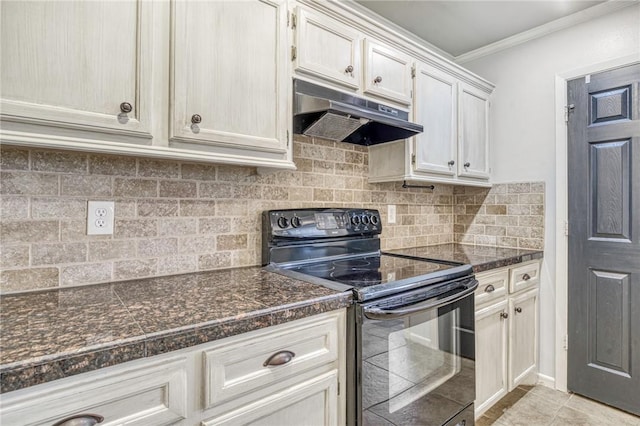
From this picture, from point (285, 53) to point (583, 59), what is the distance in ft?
6.59

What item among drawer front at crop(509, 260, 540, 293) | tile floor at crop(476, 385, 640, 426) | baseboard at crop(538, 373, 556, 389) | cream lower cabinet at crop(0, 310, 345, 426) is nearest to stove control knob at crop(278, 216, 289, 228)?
cream lower cabinet at crop(0, 310, 345, 426)

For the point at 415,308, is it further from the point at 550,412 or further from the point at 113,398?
the point at 550,412

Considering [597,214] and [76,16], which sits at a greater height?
[76,16]

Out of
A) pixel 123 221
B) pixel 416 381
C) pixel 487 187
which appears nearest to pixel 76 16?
pixel 123 221

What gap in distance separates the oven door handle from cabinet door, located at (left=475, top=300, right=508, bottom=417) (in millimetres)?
391

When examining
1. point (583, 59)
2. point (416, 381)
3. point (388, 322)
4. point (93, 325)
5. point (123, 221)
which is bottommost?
point (416, 381)

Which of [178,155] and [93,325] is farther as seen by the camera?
[178,155]

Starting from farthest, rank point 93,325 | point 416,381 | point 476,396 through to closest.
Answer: point 476,396, point 416,381, point 93,325

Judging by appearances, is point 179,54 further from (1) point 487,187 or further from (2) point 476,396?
(1) point 487,187

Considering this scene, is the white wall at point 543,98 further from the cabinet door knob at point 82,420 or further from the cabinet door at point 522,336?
the cabinet door knob at point 82,420

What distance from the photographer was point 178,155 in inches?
46.1

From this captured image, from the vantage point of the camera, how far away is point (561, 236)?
2281 millimetres

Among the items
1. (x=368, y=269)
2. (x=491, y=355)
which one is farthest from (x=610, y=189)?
(x=368, y=269)

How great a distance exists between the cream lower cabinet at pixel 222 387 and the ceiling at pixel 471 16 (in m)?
1.98
